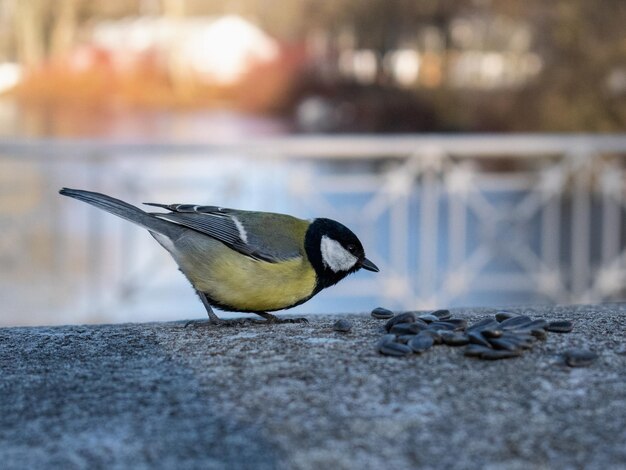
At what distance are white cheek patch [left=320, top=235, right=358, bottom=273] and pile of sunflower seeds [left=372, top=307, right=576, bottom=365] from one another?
14.6 inches

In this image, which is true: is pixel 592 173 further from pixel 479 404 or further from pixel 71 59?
pixel 479 404

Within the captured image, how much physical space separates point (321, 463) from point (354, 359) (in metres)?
0.61

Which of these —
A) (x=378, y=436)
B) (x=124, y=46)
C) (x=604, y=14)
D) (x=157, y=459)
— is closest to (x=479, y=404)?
(x=378, y=436)

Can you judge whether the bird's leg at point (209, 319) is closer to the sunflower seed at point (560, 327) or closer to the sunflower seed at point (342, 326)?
the sunflower seed at point (342, 326)

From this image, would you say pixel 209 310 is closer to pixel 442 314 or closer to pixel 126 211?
pixel 126 211

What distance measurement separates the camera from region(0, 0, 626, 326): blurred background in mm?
7715

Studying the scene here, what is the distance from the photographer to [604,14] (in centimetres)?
907

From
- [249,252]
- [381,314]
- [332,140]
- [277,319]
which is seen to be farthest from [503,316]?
[332,140]

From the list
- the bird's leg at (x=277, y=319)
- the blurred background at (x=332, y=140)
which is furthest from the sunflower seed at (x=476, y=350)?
the blurred background at (x=332, y=140)

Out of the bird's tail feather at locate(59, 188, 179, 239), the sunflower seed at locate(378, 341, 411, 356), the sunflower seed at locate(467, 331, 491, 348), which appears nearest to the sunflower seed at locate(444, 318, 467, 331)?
the sunflower seed at locate(467, 331, 491, 348)

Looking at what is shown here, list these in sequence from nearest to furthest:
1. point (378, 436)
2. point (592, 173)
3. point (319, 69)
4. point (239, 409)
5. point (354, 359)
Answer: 1. point (378, 436)
2. point (239, 409)
3. point (354, 359)
4. point (592, 173)
5. point (319, 69)

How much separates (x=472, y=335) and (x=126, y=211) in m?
1.19

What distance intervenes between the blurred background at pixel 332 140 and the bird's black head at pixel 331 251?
179 inches

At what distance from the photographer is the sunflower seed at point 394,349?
2207mm
